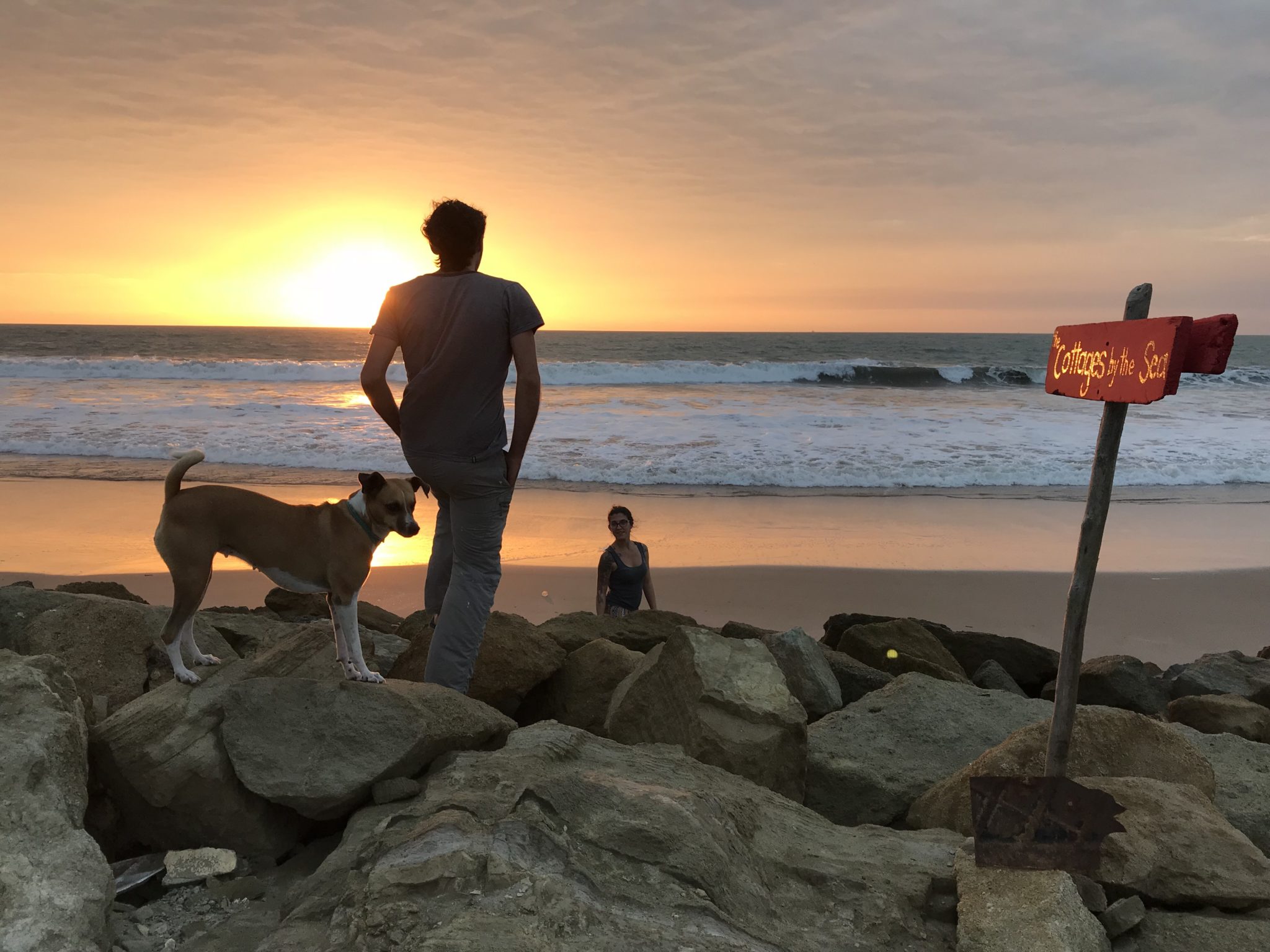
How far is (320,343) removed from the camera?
6600 cm

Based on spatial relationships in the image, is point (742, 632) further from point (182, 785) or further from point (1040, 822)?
point (182, 785)

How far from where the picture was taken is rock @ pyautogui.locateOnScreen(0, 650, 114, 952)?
2094 mm

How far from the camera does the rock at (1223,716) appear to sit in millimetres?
4777

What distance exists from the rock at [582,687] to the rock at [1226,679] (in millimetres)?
3458

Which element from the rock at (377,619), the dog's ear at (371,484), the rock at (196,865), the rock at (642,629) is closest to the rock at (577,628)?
the rock at (642,629)

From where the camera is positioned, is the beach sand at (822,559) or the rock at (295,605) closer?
the rock at (295,605)

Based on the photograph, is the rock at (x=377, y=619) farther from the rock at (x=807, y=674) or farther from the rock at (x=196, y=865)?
the rock at (x=196, y=865)

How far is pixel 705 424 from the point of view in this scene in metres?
19.0

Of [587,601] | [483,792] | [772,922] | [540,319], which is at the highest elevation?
[540,319]

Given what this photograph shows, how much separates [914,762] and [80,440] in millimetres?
15383

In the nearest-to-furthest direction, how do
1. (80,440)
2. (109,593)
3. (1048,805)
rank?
(1048,805), (109,593), (80,440)

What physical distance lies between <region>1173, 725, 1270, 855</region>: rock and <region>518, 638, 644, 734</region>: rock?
2.51m

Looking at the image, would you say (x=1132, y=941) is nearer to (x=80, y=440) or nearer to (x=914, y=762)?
(x=914, y=762)

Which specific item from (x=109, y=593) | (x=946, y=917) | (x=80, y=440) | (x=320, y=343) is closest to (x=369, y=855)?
(x=946, y=917)
